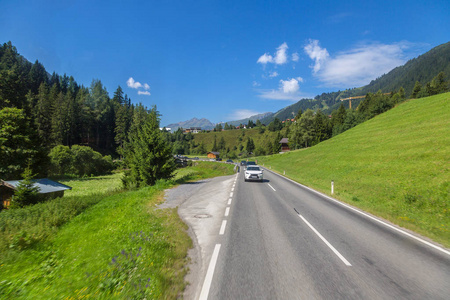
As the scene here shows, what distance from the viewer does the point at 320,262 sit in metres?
5.06

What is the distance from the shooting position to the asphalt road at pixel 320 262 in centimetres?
395

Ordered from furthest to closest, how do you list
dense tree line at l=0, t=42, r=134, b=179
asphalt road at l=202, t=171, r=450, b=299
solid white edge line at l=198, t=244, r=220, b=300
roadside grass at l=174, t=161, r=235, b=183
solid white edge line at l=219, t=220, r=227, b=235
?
dense tree line at l=0, t=42, r=134, b=179, roadside grass at l=174, t=161, r=235, b=183, solid white edge line at l=219, t=220, r=227, b=235, asphalt road at l=202, t=171, r=450, b=299, solid white edge line at l=198, t=244, r=220, b=300

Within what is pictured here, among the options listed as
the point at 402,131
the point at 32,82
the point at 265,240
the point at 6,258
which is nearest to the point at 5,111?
the point at 6,258

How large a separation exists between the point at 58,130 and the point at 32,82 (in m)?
51.0

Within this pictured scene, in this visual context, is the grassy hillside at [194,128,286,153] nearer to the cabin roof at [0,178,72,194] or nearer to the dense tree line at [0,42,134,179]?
the dense tree line at [0,42,134,179]

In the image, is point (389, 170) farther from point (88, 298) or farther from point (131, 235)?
point (88, 298)

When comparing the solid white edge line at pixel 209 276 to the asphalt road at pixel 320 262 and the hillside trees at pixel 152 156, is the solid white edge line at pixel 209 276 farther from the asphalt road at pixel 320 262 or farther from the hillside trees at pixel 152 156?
the hillside trees at pixel 152 156

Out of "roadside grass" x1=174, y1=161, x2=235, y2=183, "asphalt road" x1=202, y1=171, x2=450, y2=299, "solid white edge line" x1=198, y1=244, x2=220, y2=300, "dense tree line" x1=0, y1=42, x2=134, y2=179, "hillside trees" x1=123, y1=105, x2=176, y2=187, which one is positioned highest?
"dense tree line" x1=0, y1=42, x2=134, y2=179

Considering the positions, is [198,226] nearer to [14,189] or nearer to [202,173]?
[14,189]

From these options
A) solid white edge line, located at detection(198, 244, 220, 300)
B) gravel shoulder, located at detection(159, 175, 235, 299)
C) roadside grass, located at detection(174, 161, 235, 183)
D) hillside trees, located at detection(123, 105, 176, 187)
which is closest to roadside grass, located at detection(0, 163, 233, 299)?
gravel shoulder, located at detection(159, 175, 235, 299)

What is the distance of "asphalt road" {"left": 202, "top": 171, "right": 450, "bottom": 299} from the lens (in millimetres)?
3945

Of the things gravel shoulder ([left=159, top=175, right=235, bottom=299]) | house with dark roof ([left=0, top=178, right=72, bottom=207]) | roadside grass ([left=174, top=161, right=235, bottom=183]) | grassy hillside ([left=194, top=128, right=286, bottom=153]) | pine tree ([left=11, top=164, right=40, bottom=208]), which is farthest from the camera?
grassy hillside ([left=194, top=128, right=286, bottom=153])

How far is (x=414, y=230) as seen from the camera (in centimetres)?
752

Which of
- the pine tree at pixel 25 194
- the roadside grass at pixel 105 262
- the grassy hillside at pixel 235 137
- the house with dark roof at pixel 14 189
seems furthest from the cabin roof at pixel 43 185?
the grassy hillside at pixel 235 137
